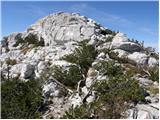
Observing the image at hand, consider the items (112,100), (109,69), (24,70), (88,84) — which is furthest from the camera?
(24,70)

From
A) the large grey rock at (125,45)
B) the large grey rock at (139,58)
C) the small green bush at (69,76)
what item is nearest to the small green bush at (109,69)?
the small green bush at (69,76)

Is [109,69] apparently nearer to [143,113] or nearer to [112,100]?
[112,100]

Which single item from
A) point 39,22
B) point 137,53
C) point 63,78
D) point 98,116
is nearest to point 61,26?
point 39,22

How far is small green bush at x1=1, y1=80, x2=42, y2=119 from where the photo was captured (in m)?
17.3

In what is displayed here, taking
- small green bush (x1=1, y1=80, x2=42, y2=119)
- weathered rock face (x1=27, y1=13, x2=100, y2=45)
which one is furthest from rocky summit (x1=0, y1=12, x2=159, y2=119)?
weathered rock face (x1=27, y1=13, x2=100, y2=45)

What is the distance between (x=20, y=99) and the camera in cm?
1916

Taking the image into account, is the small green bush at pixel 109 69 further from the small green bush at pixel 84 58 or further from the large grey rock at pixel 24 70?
the large grey rock at pixel 24 70

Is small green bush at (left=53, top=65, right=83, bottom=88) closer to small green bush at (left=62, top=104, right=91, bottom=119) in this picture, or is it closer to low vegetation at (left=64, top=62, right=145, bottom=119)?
low vegetation at (left=64, top=62, right=145, bottom=119)

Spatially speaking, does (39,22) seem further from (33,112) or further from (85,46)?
(33,112)

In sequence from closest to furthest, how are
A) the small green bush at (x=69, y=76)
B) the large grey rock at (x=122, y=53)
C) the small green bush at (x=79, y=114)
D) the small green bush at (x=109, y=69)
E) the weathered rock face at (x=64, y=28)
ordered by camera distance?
the small green bush at (x=79, y=114) < the small green bush at (x=109, y=69) < the small green bush at (x=69, y=76) < the large grey rock at (x=122, y=53) < the weathered rock face at (x=64, y=28)

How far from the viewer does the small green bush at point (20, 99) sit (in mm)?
17297

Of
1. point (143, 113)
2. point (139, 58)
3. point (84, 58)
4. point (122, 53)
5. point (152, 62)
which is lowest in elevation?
point (143, 113)

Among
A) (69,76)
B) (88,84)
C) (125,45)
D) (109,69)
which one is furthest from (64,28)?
(88,84)

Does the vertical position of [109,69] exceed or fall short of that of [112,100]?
it exceeds it
